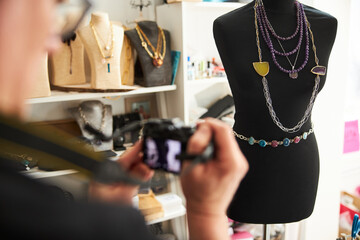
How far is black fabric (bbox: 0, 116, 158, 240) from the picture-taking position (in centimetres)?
25

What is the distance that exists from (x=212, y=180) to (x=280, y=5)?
2.92ft

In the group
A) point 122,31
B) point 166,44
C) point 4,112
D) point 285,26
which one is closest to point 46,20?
point 4,112

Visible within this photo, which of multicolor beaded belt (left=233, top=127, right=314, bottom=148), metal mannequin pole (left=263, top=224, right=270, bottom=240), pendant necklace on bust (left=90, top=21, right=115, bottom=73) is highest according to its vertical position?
pendant necklace on bust (left=90, top=21, right=115, bottom=73)

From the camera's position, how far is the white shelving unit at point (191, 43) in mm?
1772

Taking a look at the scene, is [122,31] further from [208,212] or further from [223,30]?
[208,212]

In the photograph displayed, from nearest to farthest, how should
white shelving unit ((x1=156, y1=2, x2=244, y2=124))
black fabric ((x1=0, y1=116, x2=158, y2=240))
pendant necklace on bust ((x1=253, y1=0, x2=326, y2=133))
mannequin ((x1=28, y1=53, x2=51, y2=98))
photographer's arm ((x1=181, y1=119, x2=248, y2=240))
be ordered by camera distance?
black fabric ((x1=0, y1=116, x2=158, y2=240)) → photographer's arm ((x1=181, y1=119, x2=248, y2=240)) → pendant necklace on bust ((x1=253, y1=0, x2=326, y2=133)) → mannequin ((x1=28, y1=53, x2=51, y2=98)) → white shelving unit ((x1=156, y1=2, x2=244, y2=124))

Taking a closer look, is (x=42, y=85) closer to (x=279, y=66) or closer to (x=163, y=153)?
(x=279, y=66)

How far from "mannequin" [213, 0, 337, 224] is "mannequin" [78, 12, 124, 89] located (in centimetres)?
61

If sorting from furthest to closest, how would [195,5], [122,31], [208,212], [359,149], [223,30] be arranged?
[359,149] → [195,5] → [122,31] → [223,30] → [208,212]

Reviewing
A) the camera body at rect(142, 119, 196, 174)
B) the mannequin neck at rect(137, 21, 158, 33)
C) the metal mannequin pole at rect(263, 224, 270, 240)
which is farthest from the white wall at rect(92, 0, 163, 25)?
the camera body at rect(142, 119, 196, 174)

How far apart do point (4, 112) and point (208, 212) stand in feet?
0.91

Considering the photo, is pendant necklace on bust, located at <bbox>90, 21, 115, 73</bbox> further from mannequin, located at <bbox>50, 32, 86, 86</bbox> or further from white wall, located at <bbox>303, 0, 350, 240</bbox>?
white wall, located at <bbox>303, 0, 350, 240</bbox>

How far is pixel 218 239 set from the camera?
0.47 meters

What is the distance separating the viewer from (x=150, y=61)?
1.73 metres
